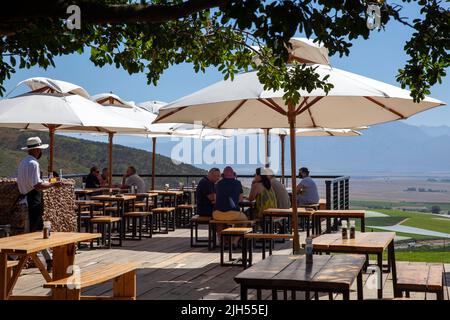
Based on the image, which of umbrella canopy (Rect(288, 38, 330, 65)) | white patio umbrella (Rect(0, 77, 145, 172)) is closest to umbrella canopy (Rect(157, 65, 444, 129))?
umbrella canopy (Rect(288, 38, 330, 65))

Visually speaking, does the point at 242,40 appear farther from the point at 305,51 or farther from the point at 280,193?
the point at 280,193

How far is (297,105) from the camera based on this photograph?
813cm

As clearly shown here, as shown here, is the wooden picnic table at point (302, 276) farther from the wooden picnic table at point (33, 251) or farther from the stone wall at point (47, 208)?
the stone wall at point (47, 208)

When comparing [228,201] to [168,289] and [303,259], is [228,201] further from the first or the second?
[303,259]

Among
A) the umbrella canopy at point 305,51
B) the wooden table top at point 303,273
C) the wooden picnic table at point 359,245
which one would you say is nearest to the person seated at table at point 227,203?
the umbrella canopy at point 305,51

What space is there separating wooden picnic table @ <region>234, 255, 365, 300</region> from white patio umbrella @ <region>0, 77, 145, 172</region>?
5535 millimetres

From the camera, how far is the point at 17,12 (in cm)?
409

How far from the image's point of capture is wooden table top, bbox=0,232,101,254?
4891 millimetres

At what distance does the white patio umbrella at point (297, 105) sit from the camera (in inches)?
259

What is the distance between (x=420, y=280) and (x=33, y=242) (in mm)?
3362

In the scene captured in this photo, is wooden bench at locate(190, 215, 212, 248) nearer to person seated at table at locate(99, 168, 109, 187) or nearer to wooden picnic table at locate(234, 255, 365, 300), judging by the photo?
person seated at table at locate(99, 168, 109, 187)

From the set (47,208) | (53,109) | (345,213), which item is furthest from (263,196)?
(53,109)

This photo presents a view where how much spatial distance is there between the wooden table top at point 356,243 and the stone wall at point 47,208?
3.79m
